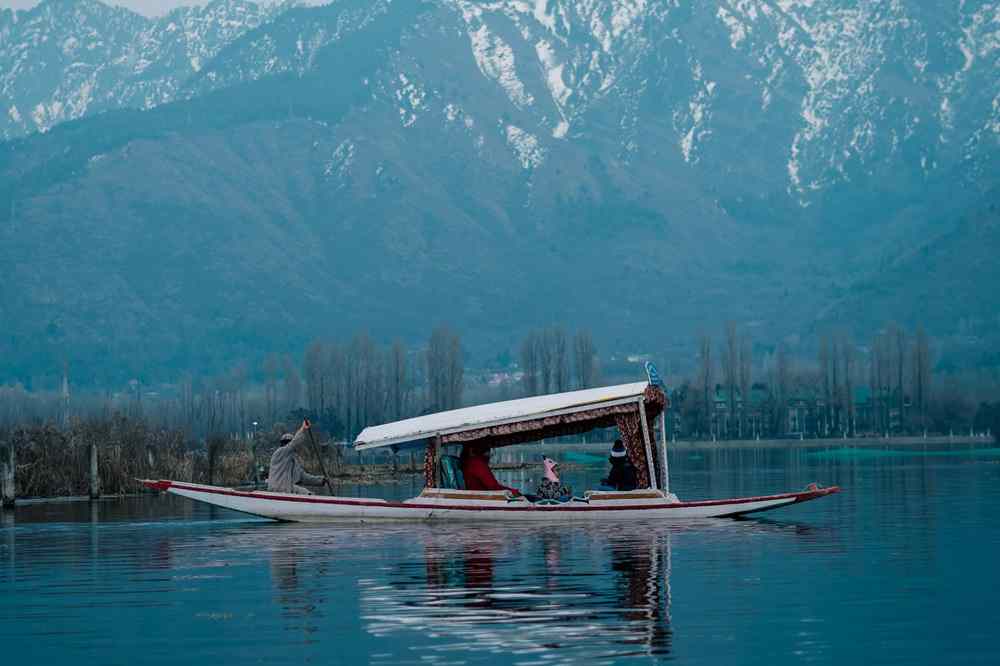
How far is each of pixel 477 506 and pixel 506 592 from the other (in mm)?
16184

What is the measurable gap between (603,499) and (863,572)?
13.9 m

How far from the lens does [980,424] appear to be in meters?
197

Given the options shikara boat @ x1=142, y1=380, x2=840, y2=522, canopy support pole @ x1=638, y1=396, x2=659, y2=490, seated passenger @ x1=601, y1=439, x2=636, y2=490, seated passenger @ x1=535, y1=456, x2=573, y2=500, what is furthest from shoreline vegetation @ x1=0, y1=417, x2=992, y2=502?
canopy support pole @ x1=638, y1=396, x2=659, y2=490

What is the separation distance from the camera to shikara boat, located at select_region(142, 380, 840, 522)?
156 ft

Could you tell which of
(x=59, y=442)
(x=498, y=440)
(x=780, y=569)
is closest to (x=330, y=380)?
(x=59, y=442)

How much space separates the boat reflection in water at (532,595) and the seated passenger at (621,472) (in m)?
5.40

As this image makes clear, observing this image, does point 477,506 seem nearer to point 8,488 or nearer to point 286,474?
point 286,474

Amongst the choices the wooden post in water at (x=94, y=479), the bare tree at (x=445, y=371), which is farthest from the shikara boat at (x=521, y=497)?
the bare tree at (x=445, y=371)

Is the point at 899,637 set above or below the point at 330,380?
below

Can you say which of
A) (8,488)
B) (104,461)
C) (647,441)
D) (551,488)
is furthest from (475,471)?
(104,461)

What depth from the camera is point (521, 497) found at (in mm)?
48406

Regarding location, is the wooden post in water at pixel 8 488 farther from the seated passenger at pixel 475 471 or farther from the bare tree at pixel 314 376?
the bare tree at pixel 314 376

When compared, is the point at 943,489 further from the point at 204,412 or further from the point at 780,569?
the point at 204,412

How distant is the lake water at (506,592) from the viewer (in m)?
25.8
